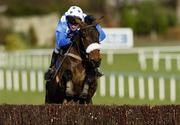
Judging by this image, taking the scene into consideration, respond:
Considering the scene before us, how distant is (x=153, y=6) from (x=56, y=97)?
48.0 metres

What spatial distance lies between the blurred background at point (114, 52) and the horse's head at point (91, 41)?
51.6 inches

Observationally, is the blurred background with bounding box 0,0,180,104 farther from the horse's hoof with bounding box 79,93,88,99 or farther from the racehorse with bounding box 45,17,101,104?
the horse's hoof with bounding box 79,93,88,99

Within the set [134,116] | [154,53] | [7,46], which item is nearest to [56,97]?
[134,116]

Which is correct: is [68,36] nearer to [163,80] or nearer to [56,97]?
[56,97]

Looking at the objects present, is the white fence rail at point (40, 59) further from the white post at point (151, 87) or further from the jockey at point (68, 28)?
the jockey at point (68, 28)

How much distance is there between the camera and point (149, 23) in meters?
52.2

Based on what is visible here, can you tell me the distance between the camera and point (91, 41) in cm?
856

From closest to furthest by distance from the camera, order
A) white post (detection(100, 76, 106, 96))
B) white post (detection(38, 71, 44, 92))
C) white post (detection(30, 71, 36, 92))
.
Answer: white post (detection(100, 76, 106, 96)), white post (detection(38, 71, 44, 92)), white post (detection(30, 71, 36, 92))

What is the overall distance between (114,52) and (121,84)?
1339 centimetres

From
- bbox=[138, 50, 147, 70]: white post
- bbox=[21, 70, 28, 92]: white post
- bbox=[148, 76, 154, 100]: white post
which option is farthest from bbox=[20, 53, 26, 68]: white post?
bbox=[148, 76, 154, 100]: white post

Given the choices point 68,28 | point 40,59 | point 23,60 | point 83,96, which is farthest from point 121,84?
point 23,60

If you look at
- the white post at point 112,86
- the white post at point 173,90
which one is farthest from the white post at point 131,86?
the white post at point 173,90

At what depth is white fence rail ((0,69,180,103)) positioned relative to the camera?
645 inches

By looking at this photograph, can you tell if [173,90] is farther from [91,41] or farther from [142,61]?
[142,61]
